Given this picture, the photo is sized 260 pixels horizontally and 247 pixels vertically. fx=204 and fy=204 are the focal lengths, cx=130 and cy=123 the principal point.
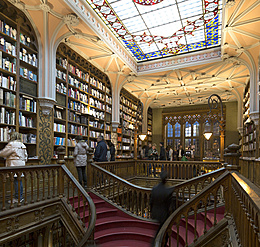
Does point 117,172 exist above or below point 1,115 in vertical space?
below

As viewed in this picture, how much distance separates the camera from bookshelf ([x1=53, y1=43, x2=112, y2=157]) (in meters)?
7.05

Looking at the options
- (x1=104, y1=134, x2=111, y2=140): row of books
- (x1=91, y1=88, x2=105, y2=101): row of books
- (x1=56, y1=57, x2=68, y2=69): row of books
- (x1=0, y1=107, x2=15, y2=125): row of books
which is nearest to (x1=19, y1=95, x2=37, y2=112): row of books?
(x1=0, y1=107, x2=15, y2=125): row of books

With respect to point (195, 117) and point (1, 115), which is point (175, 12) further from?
point (195, 117)

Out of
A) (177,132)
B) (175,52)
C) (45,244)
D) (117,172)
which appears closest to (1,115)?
(45,244)

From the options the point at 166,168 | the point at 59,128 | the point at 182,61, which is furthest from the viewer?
the point at 182,61

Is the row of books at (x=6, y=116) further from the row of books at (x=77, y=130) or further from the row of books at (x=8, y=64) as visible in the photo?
the row of books at (x=77, y=130)

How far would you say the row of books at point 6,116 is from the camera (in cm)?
482

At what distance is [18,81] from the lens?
5344 mm

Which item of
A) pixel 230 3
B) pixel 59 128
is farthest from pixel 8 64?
pixel 230 3

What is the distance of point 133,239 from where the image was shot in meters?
4.71

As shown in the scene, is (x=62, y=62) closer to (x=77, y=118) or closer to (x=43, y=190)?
(x=77, y=118)

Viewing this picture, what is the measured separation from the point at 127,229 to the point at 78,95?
201 inches

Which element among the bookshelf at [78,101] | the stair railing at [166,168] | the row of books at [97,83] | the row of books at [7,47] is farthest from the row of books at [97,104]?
the row of books at [7,47]

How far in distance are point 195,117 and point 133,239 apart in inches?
508
